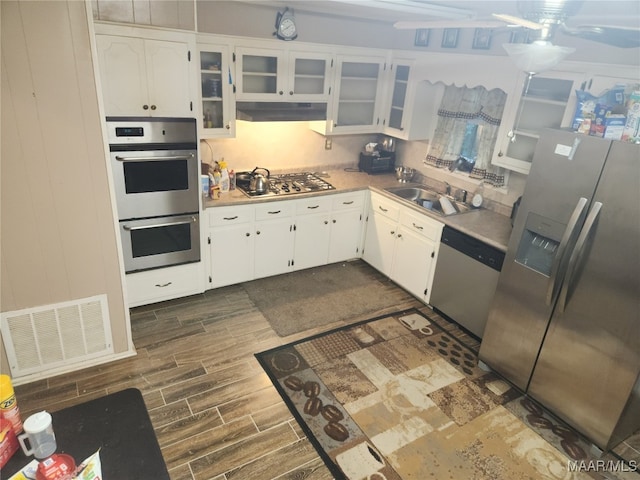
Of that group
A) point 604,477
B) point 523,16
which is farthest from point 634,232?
point 604,477

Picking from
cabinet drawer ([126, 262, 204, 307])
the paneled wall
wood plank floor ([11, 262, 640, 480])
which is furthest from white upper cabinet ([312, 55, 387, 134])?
the paneled wall

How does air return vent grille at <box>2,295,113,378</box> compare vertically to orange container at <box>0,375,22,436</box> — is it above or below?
below

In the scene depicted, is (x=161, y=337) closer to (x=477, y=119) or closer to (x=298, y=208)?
(x=298, y=208)

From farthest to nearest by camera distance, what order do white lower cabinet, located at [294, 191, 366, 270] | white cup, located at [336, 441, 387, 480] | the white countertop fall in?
white lower cabinet, located at [294, 191, 366, 270] < the white countertop < white cup, located at [336, 441, 387, 480]

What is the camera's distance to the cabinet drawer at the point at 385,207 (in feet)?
13.2

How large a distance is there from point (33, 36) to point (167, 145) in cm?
110

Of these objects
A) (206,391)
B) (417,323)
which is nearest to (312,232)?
(417,323)

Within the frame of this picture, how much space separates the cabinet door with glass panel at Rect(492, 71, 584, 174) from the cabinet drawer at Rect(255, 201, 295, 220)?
1808 millimetres

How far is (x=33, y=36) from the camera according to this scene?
2148 millimetres

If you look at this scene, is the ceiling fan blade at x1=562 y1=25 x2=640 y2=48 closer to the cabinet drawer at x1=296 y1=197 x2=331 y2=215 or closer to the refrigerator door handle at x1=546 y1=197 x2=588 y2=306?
the refrigerator door handle at x1=546 y1=197 x2=588 y2=306

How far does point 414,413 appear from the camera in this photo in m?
2.72

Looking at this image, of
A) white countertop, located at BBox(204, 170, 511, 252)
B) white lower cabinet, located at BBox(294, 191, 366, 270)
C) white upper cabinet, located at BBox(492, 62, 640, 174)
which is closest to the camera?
white upper cabinet, located at BBox(492, 62, 640, 174)

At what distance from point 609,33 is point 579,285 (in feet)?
4.37

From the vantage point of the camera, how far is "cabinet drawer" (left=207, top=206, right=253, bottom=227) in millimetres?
3594
